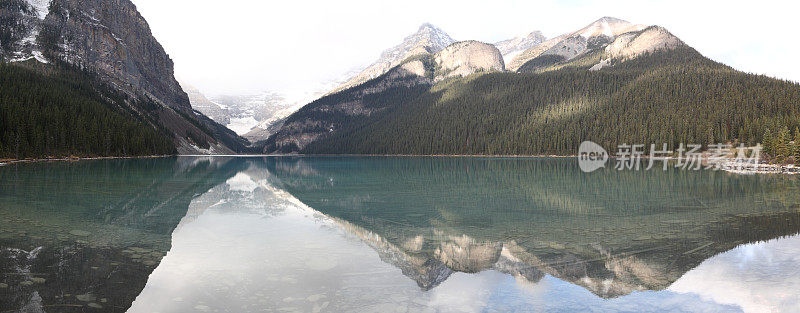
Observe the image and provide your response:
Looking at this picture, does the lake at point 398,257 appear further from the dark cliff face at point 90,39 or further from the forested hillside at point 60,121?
the dark cliff face at point 90,39

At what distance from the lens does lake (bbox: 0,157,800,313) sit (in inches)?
381

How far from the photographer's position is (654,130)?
122750 mm

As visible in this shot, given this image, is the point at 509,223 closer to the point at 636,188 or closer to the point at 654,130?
the point at 636,188

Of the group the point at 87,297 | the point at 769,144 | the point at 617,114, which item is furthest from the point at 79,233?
the point at 617,114

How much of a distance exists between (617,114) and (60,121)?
156449 mm

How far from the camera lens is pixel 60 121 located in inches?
3489

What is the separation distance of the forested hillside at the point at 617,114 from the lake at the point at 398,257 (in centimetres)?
9416

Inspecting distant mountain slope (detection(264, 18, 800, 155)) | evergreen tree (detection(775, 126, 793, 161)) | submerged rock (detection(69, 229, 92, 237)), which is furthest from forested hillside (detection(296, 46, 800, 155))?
submerged rock (detection(69, 229, 92, 237))

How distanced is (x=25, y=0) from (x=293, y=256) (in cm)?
21942

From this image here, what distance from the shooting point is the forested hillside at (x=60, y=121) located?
2995 inches

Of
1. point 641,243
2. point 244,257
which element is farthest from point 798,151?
point 244,257

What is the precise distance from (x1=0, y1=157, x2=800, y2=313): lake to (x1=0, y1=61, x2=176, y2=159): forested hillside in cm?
6729

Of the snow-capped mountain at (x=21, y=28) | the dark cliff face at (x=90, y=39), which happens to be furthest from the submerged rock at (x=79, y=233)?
the dark cliff face at (x=90, y=39)

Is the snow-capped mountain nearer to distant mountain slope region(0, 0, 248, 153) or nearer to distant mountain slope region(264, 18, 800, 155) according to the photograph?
distant mountain slope region(0, 0, 248, 153)
